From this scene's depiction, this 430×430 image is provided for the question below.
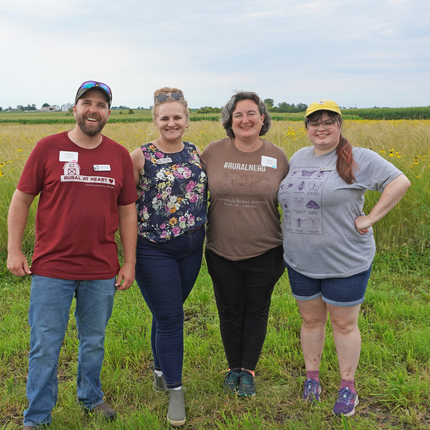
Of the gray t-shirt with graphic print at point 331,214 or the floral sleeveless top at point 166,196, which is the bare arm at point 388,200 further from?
the floral sleeveless top at point 166,196

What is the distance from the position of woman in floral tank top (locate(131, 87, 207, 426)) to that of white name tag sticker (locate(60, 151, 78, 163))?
39 centimetres

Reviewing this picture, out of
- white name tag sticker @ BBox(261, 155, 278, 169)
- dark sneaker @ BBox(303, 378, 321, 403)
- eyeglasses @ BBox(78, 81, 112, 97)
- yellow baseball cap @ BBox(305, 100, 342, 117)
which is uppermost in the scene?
eyeglasses @ BBox(78, 81, 112, 97)

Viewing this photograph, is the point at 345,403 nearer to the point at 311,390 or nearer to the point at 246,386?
the point at 311,390

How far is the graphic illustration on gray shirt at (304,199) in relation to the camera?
8.05 feet

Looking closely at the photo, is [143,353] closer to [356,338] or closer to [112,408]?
[112,408]

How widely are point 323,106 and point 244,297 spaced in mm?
1437

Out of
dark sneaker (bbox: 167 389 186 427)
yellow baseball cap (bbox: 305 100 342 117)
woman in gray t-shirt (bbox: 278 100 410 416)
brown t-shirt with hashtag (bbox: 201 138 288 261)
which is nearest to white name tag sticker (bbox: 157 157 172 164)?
brown t-shirt with hashtag (bbox: 201 138 288 261)

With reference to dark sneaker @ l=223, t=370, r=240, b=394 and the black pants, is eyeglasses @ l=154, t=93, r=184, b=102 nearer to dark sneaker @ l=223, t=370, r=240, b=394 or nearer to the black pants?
the black pants

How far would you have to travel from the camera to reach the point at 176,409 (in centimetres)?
261

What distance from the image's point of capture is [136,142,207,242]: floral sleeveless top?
8.25 ft

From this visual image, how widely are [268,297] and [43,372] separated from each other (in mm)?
1541

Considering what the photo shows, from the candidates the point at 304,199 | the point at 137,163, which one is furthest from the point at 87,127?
the point at 304,199

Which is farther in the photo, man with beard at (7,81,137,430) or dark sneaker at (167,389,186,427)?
dark sneaker at (167,389,186,427)

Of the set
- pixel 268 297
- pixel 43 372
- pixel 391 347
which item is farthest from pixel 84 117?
pixel 391 347
